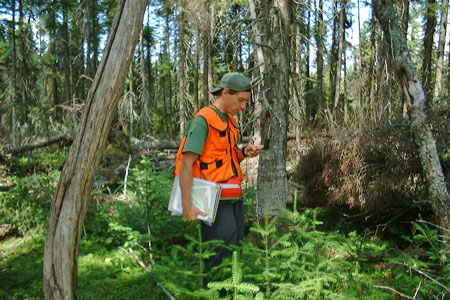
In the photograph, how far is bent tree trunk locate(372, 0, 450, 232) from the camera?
12.7ft

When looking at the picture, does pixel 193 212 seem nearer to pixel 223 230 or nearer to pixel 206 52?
pixel 223 230

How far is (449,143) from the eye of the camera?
490 cm

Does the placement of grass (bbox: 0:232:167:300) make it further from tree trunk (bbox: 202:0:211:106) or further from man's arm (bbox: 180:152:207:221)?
tree trunk (bbox: 202:0:211:106)

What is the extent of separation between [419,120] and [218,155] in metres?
2.49

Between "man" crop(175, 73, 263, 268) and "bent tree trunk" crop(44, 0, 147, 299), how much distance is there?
751 millimetres

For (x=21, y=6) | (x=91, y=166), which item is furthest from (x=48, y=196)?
(x=21, y=6)

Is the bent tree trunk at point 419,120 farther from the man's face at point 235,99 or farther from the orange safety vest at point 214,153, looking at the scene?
the orange safety vest at point 214,153

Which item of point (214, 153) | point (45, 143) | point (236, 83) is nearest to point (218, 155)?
point (214, 153)

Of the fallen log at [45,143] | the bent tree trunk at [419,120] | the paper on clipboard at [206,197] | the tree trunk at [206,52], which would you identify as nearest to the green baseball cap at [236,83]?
the paper on clipboard at [206,197]

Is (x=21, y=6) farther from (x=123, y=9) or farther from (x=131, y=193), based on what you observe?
(x=123, y=9)

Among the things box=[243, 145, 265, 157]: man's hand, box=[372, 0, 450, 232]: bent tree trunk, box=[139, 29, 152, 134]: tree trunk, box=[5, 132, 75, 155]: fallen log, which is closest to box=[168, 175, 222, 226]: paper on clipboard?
box=[243, 145, 265, 157]: man's hand

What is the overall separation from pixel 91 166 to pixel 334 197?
4549 mm

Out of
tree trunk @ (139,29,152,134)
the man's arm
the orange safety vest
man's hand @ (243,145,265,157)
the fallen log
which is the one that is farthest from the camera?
tree trunk @ (139,29,152,134)

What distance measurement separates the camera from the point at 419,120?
3961 millimetres
